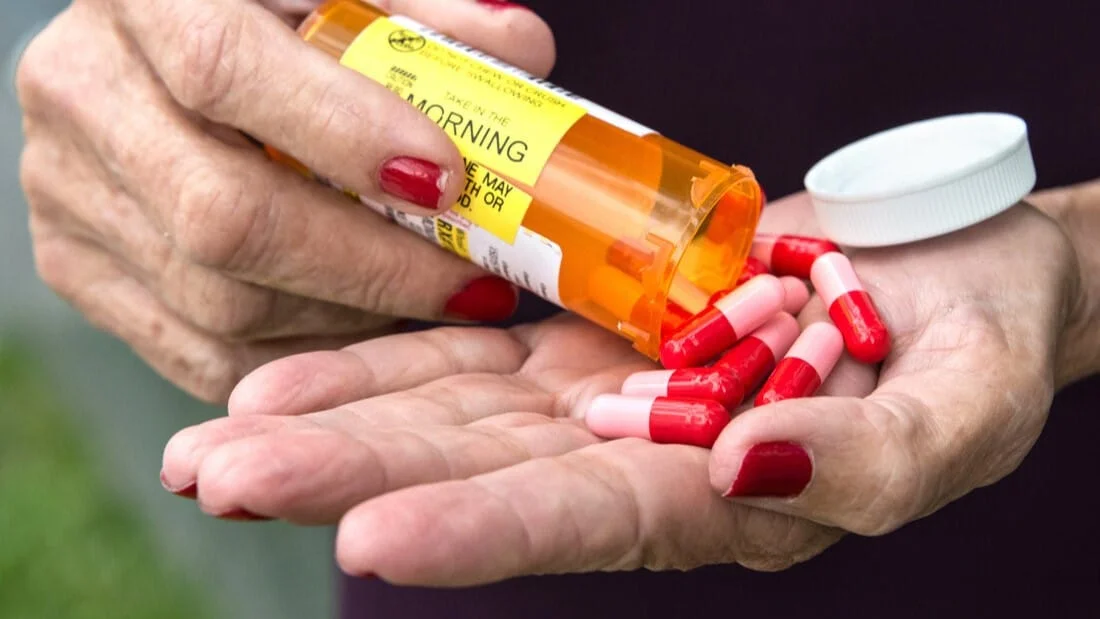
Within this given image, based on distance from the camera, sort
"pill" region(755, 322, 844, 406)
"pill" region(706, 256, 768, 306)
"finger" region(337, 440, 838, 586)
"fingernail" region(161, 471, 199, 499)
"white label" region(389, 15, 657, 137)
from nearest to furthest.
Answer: "finger" region(337, 440, 838, 586) → "fingernail" region(161, 471, 199, 499) → "pill" region(755, 322, 844, 406) → "white label" region(389, 15, 657, 137) → "pill" region(706, 256, 768, 306)

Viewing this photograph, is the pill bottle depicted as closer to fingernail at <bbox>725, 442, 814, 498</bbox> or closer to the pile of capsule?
the pile of capsule

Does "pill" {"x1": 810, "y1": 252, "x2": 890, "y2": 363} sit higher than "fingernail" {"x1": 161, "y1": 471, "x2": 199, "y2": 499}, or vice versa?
"pill" {"x1": 810, "y1": 252, "x2": 890, "y2": 363}

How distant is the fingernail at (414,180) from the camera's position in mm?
1418

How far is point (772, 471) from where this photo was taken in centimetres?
107

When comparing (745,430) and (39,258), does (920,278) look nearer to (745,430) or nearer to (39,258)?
(745,430)

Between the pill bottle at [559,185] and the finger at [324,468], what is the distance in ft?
1.24

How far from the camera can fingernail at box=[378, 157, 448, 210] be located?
142 centimetres

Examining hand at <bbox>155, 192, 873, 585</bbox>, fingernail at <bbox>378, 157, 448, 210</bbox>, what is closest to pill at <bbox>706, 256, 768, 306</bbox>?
hand at <bbox>155, 192, 873, 585</bbox>

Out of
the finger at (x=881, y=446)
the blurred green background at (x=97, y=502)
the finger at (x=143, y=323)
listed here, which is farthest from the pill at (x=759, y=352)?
the blurred green background at (x=97, y=502)

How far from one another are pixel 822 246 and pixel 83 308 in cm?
130

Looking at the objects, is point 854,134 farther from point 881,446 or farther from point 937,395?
point 881,446

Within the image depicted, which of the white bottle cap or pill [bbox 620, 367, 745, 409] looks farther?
the white bottle cap

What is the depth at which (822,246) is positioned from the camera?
167 cm

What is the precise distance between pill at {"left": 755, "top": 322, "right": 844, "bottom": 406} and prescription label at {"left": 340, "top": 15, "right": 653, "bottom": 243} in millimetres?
369
